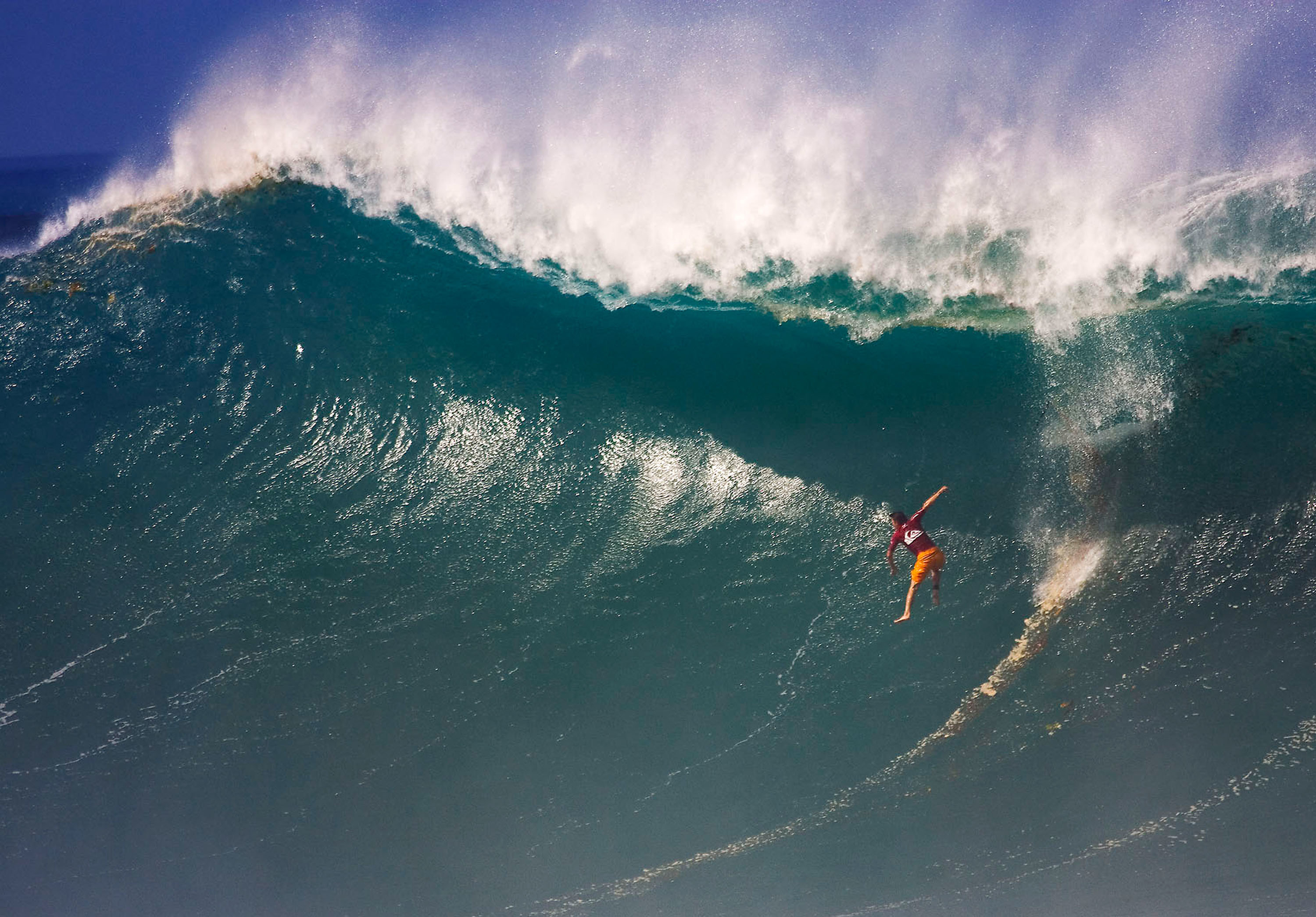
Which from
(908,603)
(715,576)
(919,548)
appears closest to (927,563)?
(919,548)

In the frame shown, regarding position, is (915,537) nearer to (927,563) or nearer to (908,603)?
(927,563)

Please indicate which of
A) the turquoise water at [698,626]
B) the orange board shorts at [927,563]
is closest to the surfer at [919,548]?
the orange board shorts at [927,563]

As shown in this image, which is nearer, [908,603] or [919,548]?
[919,548]

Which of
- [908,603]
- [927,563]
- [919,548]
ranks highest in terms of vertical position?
[919,548]

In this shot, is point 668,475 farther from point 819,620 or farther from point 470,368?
point 470,368

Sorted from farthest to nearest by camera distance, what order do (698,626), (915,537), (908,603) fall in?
(698,626), (908,603), (915,537)
